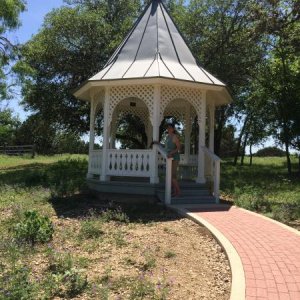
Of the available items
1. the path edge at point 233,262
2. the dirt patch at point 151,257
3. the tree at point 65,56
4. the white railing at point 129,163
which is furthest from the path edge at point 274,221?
the tree at point 65,56

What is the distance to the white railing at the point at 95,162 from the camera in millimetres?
13705

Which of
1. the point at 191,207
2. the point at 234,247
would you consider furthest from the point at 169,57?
the point at 234,247

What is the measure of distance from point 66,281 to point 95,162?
8505 millimetres

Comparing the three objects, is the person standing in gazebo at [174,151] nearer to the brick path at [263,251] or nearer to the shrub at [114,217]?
the brick path at [263,251]

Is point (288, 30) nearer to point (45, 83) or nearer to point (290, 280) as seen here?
point (45, 83)

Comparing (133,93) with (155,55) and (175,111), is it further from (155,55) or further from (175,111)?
(175,111)

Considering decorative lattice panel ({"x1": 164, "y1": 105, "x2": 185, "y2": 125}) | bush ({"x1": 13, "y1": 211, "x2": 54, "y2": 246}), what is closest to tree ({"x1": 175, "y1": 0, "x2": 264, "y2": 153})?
decorative lattice panel ({"x1": 164, "y1": 105, "x2": 185, "y2": 125})

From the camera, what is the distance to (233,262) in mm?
6500

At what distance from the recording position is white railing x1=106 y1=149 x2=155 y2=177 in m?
12.6

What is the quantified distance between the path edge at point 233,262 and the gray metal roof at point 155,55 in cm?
465

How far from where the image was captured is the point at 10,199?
41.6 ft

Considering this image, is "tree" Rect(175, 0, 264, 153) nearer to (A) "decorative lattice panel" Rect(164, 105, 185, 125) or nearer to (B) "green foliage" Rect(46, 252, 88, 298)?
(A) "decorative lattice panel" Rect(164, 105, 185, 125)

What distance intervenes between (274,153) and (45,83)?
110 feet

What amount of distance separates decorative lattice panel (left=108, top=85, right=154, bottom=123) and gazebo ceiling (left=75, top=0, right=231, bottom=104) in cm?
43
